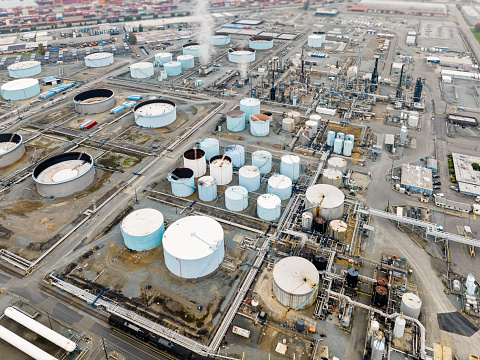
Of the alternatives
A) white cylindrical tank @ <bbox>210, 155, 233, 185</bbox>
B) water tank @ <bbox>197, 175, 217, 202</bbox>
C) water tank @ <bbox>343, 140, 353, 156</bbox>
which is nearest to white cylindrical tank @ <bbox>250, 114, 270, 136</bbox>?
white cylindrical tank @ <bbox>210, 155, 233, 185</bbox>

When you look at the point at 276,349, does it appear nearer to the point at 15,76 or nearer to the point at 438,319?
the point at 438,319

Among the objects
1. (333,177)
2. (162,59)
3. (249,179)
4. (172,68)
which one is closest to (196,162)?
(249,179)

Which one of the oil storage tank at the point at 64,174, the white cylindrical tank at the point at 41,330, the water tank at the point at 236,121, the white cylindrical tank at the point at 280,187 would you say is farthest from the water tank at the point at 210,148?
the white cylindrical tank at the point at 41,330

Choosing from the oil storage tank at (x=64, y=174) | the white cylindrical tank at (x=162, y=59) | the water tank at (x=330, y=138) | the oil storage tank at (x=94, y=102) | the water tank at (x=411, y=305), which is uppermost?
the white cylindrical tank at (x=162, y=59)

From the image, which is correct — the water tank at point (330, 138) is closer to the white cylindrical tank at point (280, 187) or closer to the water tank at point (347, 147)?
the water tank at point (347, 147)

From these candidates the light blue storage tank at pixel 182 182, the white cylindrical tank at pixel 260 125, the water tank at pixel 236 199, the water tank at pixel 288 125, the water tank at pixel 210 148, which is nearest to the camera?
the water tank at pixel 236 199

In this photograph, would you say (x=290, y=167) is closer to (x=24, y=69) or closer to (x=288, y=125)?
(x=288, y=125)
